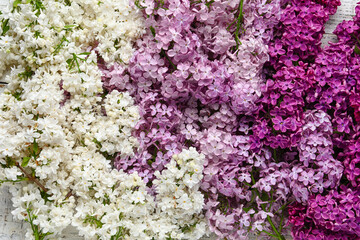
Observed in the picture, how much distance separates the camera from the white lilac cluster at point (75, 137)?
1.33m

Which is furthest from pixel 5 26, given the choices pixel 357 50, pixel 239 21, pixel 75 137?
pixel 357 50

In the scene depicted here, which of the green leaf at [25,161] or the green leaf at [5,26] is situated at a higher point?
the green leaf at [5,26]

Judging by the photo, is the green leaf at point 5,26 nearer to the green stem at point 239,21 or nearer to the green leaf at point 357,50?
the green stem at point 239,21

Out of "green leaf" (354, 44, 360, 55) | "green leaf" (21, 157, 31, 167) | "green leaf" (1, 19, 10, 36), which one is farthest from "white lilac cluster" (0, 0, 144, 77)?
"green leaf" (354, 44, 360, 55)

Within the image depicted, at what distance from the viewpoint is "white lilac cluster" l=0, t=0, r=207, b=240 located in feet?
4.36

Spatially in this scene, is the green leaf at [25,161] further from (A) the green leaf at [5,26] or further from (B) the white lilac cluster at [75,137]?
(A) the green leaf at [5,26]

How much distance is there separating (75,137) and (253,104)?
2.10 ft

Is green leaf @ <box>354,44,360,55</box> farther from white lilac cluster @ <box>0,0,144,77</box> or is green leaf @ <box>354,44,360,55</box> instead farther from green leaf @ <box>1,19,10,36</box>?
green leaf @ <box>1,19,10,36</box>

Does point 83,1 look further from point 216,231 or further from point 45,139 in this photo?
point 216,231

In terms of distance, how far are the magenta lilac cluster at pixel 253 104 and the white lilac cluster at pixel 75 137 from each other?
0.24 ft

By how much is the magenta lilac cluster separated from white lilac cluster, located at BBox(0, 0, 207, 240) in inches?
2.8

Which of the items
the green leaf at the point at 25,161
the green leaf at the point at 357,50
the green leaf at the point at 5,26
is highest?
the green leaf at the point at 357,50

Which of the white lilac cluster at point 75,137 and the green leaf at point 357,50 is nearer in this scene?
the white lilac cluster at point 75,137

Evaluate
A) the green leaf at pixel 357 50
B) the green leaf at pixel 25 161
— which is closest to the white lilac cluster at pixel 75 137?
the green leaf at pixel 25 161
